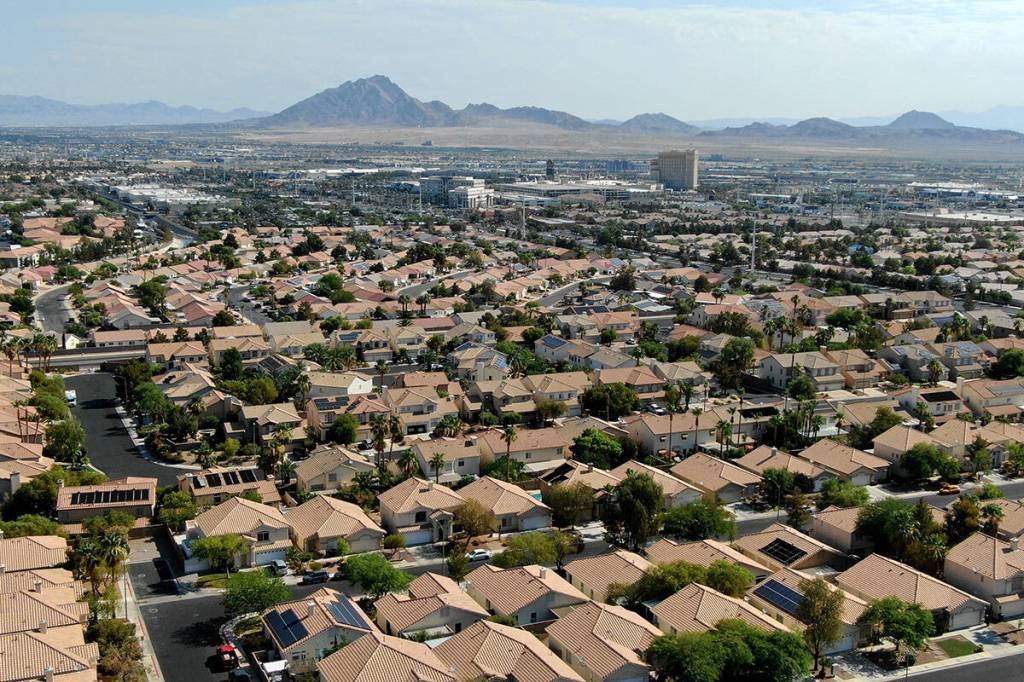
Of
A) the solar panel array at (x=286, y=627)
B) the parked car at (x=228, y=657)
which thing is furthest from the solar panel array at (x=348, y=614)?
the parked car at (x=228, y=657)

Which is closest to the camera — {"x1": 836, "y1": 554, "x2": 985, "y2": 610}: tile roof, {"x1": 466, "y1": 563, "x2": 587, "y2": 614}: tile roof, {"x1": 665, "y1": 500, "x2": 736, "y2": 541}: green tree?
{"x1": 466, "y1": 563, "x2": 587, "y2": 614}: tile roof

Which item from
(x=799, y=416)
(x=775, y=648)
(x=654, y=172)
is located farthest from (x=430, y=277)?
(x=654, y=172)

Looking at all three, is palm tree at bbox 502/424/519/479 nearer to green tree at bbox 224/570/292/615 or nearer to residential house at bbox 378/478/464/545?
Result: residential house at bbox 378/478/464/545

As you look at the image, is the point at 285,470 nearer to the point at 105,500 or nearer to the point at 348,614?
the point at 105,500

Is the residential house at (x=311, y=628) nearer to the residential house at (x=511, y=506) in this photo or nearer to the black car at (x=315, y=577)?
the black car at (x=315, y=577)

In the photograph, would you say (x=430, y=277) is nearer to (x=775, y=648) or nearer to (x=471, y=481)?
(x=471, y=481)

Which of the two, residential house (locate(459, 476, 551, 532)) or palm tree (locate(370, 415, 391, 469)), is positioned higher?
palm tree (locate(370, 415, 391, 469))

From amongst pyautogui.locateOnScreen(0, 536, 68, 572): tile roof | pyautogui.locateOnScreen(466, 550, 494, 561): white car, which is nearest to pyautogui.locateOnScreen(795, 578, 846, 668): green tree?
pyautogui.locateOnScreen(466, 550, 494, 561): white car
